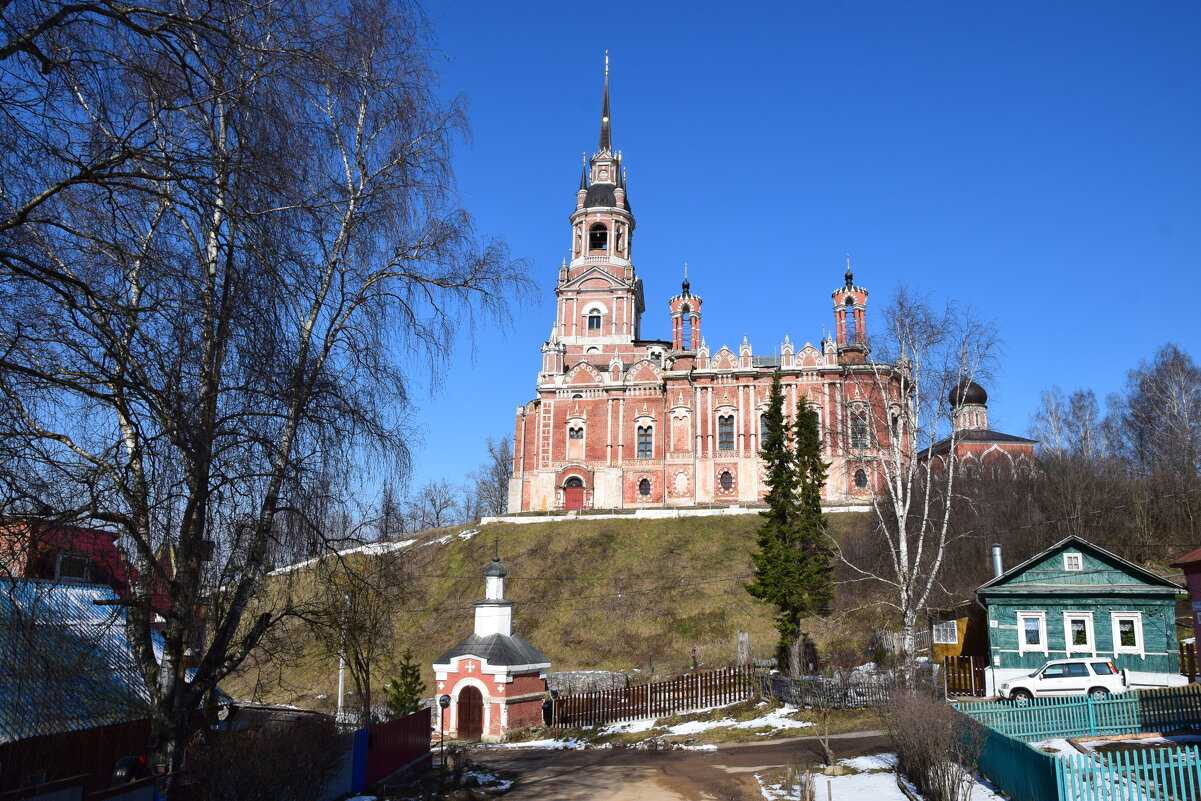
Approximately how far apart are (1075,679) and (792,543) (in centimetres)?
923

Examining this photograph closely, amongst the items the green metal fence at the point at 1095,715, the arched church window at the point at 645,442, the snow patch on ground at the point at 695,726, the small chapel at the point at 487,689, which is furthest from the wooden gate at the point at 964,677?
the arched church window at the point at 645,442

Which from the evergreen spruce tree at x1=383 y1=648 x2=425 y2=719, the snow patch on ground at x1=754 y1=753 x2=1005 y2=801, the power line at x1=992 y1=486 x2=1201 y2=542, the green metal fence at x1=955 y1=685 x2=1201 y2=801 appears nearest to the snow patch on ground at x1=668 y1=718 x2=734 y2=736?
the snow patch on ground at x1=754 y1=753 x2=1005 y2=801

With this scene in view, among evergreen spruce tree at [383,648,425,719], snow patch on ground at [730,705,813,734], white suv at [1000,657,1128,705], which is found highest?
white suv at [1000,657,1128,705]

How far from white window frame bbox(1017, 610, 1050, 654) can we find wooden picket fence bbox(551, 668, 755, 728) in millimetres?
7626

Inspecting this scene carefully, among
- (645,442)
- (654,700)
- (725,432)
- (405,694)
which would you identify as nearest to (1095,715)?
(654,700)

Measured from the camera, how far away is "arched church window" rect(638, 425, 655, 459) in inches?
2221

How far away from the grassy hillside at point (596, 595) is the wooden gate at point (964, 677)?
1022cm

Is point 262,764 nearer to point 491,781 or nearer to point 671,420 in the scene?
point 491,781

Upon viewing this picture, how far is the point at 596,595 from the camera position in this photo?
4203 centimetres

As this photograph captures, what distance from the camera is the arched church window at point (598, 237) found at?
64000mm

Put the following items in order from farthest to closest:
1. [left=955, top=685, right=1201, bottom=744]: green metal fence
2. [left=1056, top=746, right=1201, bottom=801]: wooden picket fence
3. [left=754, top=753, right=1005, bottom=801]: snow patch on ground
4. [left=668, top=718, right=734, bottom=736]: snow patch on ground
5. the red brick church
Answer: the red brick church → [left=668, top=718, right=734, bottom=736]: snow patch on ground → [left=955, top=685, right=1201, bottom=744]: green metal fence → [left=754, top=753, right=1005, bottom=801]: snow patch on ground → [left=1056, top=746, right=1201, bottom=801]: wooden picket fence

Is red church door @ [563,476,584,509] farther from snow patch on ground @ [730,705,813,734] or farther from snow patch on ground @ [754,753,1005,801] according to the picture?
snow patch on ground @ [754,753,1005,801]

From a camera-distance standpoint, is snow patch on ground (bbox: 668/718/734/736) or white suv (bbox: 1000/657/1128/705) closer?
white suv (bbox: 1000/657/1128/705)

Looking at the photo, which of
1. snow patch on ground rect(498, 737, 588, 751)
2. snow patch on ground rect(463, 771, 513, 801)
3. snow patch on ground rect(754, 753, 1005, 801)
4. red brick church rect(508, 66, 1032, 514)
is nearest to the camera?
snow patch on ground rect(754, 753, 1005, 801)
